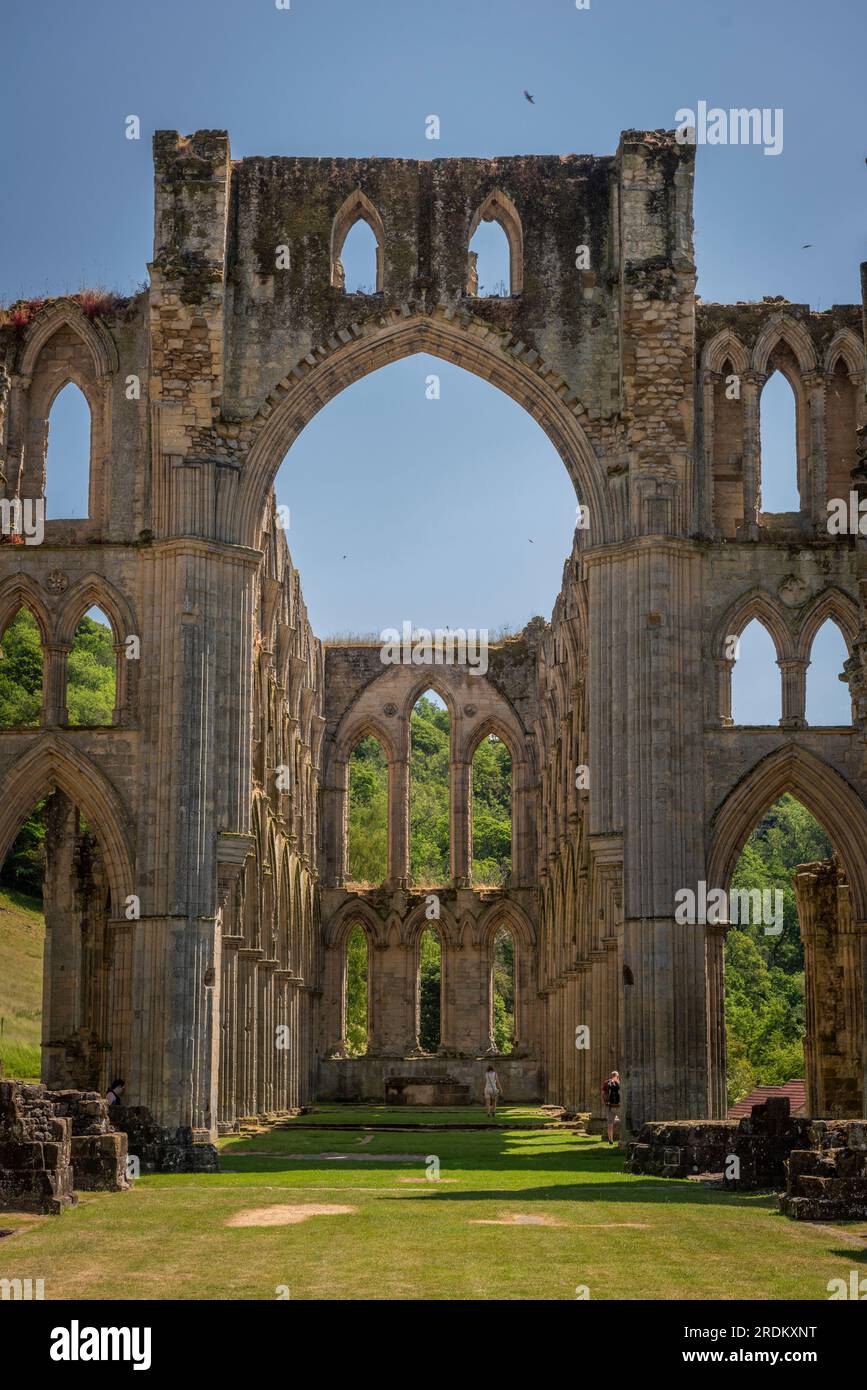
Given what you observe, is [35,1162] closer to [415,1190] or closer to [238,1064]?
[415,1190]

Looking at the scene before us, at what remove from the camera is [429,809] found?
3268 inches

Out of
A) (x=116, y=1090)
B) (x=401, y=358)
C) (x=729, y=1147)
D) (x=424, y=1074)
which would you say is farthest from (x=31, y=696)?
(x=729, y=1147)

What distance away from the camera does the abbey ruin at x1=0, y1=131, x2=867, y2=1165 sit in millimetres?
28328

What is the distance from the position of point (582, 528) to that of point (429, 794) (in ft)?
177

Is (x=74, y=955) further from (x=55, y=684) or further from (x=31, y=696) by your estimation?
(x=31, y=696)

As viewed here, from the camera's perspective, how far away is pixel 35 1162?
57.8 ft

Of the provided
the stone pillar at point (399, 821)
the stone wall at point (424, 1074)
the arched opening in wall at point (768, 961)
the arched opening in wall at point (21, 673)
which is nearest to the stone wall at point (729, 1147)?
the stone wall at point (424, 1074)

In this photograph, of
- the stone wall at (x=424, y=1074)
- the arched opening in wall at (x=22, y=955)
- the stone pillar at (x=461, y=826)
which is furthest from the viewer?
the stone pillar at (x=461, y=826)

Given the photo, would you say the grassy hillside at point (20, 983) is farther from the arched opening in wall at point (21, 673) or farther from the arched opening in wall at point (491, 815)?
the arched opening in wall at point (491, 815)

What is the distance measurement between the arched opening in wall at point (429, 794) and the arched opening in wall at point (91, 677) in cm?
1195

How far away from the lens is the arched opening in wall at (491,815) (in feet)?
249

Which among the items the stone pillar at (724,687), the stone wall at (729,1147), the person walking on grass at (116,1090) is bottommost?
the stone wall at (729,1147)

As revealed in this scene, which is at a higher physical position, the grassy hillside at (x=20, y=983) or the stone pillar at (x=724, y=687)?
the stone pillar at (x=724, y=687)

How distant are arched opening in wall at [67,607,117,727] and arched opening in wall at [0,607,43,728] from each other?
139 centimetres
